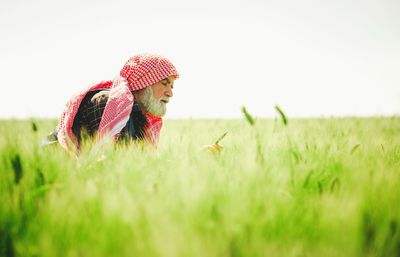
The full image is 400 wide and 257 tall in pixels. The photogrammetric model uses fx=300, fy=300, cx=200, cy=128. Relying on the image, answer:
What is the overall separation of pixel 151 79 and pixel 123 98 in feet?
1.73

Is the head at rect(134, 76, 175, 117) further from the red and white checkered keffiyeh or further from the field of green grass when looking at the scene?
the field of green grass

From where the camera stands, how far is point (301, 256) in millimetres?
767

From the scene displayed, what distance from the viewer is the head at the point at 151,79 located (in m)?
2.71

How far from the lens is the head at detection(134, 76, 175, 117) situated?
9.22 ft

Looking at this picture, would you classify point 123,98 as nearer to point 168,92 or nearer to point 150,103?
point 150,103

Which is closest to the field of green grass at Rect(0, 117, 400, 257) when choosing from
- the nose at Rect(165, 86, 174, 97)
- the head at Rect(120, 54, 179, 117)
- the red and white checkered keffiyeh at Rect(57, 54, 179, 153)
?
the red and white checkered keffiyeh at Rect(57, 54, 179, 153)

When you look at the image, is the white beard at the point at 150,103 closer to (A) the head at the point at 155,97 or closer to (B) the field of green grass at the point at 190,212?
(A) the head at the point at 155,97


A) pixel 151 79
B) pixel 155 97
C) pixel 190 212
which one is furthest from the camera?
pixel 155 97

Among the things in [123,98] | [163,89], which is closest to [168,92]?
[163,89]

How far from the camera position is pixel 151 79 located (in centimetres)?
271

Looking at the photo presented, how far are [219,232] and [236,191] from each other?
24cm

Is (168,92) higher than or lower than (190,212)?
higher

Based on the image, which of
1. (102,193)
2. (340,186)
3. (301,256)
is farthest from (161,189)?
(340,186)

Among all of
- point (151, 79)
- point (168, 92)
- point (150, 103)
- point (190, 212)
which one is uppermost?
point (151, 79)
